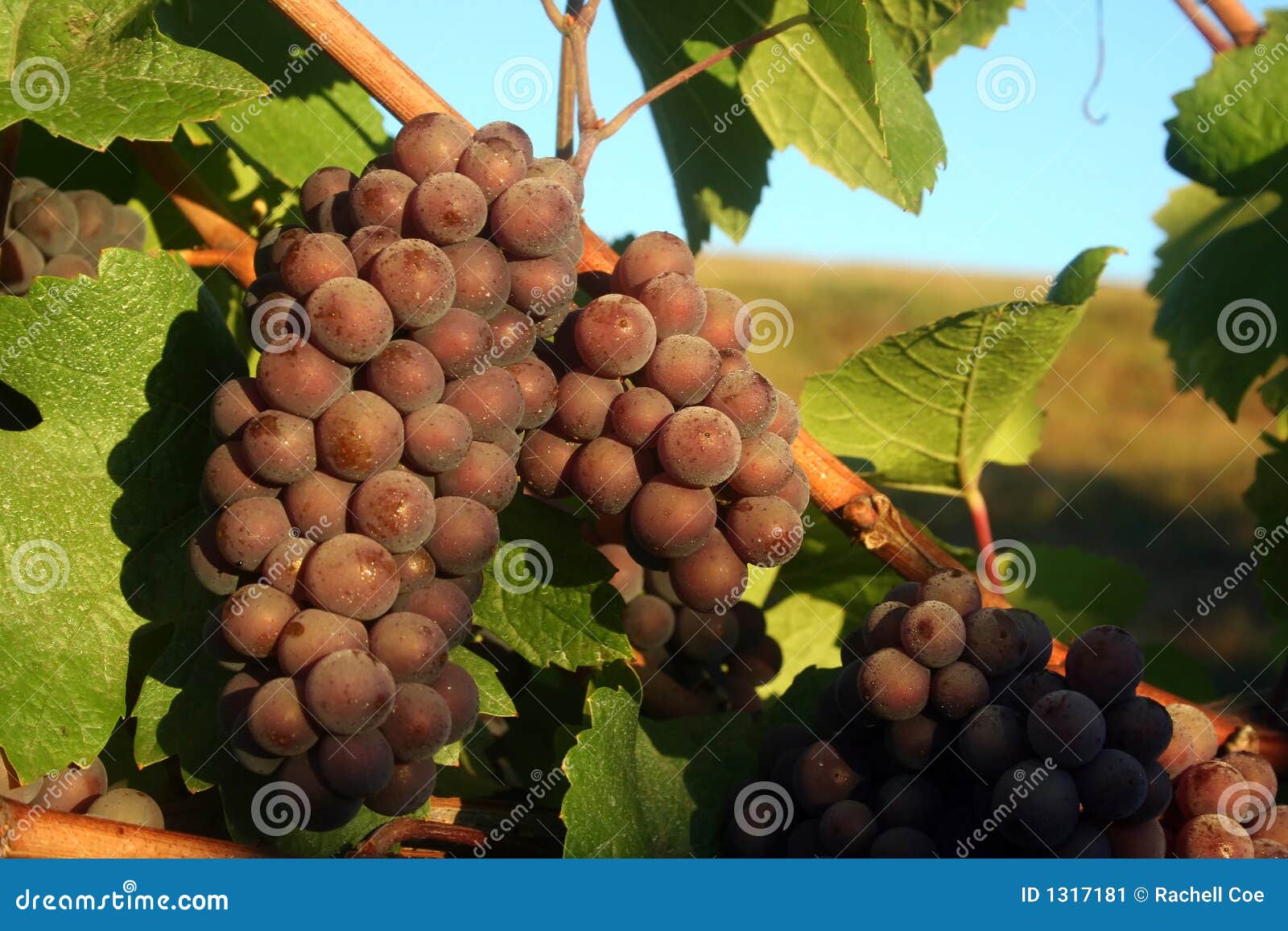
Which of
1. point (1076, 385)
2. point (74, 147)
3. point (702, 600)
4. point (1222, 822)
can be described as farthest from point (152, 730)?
point (1076, 385)

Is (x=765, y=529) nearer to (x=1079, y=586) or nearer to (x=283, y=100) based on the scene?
(x=283, y=100)

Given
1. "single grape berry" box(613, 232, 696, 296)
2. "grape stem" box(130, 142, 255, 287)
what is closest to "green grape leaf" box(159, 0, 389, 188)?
"grape stem" box(130, 142, 255, 287)

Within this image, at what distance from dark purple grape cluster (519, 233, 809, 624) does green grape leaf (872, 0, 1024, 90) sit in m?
0.56

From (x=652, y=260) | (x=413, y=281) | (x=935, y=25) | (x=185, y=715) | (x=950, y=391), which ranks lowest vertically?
(x=185, y=715)

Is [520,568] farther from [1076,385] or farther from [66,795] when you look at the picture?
[1076,385]

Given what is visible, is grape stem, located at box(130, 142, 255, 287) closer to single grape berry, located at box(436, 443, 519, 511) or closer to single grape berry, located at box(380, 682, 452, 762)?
single grape berry, located at box(436, 443, 519, 511)

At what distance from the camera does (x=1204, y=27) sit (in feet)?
4.06

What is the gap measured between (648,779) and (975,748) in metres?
0.26

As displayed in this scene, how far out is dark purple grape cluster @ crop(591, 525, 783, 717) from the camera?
3.43 feet

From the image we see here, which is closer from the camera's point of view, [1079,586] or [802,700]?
[802,700]

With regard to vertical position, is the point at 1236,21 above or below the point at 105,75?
above

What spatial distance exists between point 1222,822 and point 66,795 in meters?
0.85

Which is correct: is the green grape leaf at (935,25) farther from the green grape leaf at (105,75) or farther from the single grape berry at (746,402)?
the green grape leaf at (105,75)

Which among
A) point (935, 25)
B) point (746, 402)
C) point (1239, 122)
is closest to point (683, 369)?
point (746, 402)
